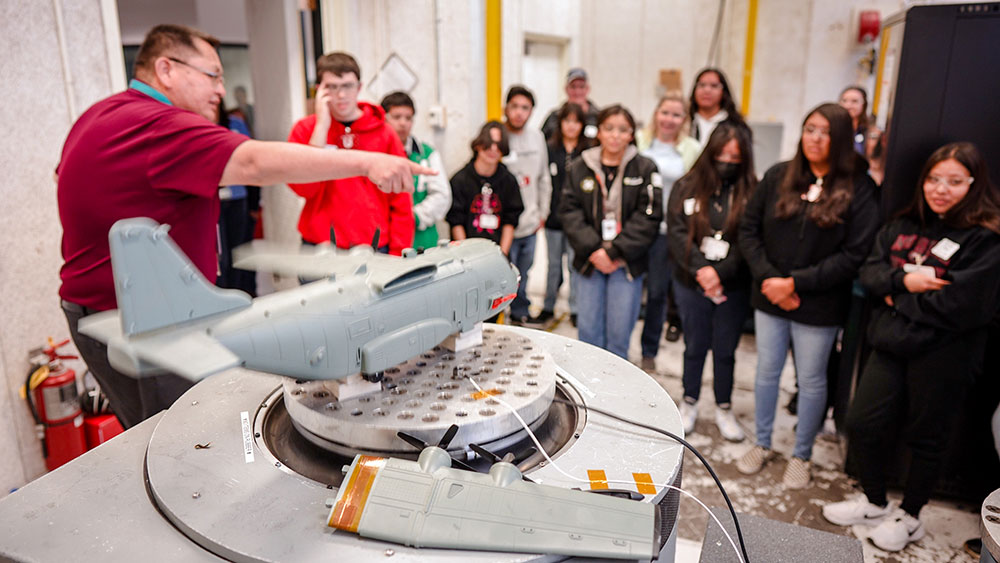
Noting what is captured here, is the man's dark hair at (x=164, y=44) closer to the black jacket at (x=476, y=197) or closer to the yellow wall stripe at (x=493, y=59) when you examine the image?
the black jacket at (x=476, y=197)

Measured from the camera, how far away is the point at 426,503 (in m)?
0.90

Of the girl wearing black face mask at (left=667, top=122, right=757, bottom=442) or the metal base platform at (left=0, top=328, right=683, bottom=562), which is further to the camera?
the girl wearing black face mask at (left=667, top=122, right=757, bottom=442)

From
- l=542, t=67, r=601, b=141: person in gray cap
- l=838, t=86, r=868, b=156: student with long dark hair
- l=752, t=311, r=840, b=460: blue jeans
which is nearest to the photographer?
l=752, t=311, r=840, b=460: blue jeans

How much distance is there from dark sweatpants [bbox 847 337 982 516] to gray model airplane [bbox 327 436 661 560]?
1.79 m

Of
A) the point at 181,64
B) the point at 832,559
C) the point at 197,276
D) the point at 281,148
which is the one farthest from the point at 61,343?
the point at 832,559

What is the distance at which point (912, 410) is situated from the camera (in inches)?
89.4

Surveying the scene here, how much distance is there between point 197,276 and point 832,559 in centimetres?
139

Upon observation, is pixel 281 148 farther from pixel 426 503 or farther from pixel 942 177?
pixel 942 177

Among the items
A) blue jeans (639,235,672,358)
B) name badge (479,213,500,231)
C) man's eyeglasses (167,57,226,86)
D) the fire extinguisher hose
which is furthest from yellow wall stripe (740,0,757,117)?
the fire extinguisher hose

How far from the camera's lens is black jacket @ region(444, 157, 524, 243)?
3.80m

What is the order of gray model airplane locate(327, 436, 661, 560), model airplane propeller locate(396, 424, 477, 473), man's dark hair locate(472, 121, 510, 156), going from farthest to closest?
man's dark hair locate(472, 121, 510, 156)
model airplane propeller locate(396, 424, 477, 473)
gray model airplane locate(327, 436, 661, 560)

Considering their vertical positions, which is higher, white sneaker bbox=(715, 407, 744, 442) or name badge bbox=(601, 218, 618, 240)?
name badge bbox=(601, 218, 618, 240)

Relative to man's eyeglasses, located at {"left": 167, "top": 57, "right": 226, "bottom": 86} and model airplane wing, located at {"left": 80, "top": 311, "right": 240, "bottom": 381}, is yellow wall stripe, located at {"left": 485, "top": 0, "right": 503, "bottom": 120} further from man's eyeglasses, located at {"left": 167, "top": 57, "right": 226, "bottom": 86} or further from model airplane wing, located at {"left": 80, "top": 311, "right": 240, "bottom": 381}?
model airplane wing, located at {"left": 80, "top": 311, "right": 240, "bottom": 381}

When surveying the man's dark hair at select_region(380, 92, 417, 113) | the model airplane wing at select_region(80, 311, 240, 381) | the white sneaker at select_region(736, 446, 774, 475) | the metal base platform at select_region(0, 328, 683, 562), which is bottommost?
the white sneaker at select_region(736, 446, 774, 475)
